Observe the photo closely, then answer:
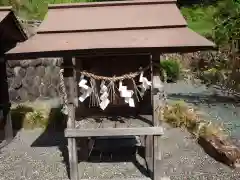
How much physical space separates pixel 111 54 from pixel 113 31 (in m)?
0.27

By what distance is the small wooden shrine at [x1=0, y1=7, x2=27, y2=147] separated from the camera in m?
5.54

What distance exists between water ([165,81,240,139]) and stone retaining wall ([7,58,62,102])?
274cm

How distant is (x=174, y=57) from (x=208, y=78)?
1835 mm

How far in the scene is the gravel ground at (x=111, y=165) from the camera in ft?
15.9

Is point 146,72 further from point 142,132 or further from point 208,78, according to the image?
point 208,78

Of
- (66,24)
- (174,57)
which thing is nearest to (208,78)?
(174,57)

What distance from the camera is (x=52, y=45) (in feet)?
13.4

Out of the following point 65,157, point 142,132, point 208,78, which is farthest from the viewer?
point 208,78

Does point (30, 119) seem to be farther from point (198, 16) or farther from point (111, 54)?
point (198, 16)

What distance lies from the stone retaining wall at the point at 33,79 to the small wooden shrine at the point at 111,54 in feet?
15.2

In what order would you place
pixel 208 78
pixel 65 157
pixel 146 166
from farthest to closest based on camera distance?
1. pixel 208 78
2. pixel 65 157
3. pixel 146 166

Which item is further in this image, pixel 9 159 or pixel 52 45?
pixel 9 159

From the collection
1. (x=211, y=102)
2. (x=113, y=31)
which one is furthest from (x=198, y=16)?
(x=113, y=31)

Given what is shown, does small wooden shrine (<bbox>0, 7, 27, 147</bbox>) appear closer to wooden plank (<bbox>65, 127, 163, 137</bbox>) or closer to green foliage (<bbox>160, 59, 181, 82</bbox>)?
wooden plank (<bbox>65, 127, 163, 137</bbox>)
